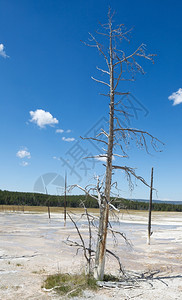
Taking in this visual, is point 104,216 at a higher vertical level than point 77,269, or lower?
higher

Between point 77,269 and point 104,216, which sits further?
point 77,269

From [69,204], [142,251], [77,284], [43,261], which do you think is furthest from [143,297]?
[69,204]

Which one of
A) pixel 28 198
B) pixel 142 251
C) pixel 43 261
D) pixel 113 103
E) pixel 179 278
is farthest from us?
pixel 28 198

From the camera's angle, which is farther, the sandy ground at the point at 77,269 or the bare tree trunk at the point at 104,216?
the bare tree trunk at the point at 104,216

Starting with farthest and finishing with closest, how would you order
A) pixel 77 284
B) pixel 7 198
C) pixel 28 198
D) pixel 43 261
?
1. pixel 28 198
2. pixel 7 198
3. pixel 43 261
4. pixel 77 284

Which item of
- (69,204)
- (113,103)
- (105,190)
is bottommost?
(69,204)

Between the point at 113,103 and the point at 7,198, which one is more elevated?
the point at 113,103

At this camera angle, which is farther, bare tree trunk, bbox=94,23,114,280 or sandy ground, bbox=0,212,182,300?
bare tree trunk, bbox=94,23,114,280

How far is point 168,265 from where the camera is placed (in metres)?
15.8

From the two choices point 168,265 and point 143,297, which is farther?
point 168,265

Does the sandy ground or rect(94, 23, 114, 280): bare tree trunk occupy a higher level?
rect(94, 23, 114, 280): bare tree trunk

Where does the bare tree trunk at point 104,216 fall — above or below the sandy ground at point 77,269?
above

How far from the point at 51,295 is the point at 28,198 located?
119030 mm

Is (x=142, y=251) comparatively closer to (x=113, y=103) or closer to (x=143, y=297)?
(x=143, y=297)
